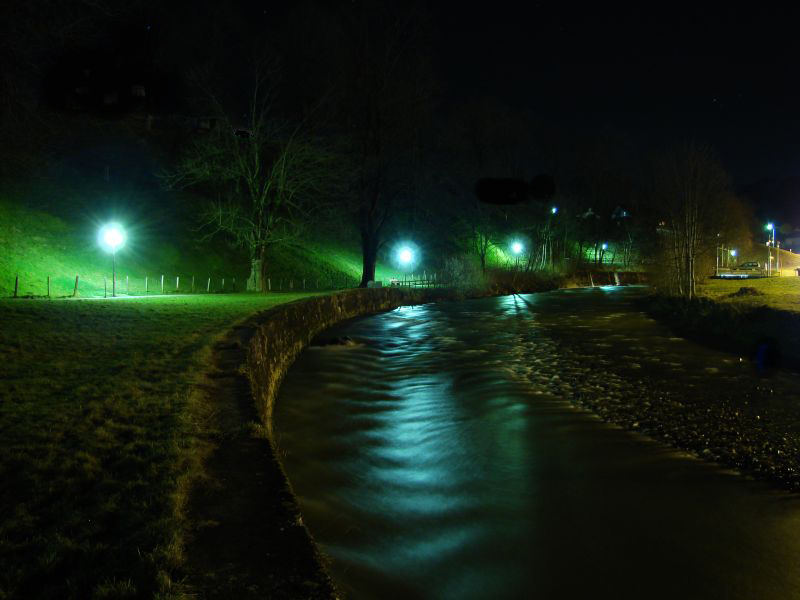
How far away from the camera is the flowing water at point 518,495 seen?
569cm

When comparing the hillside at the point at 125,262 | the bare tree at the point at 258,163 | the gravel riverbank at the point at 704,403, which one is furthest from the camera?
the bare tree at the point at 258,163

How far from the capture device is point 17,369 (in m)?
9.50

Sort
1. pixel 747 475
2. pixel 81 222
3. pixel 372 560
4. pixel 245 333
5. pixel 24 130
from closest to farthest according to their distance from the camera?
pixel 372 560 < pixel 747 475 < pixel 24 130 < pixel 245 333 < pixel 81 222

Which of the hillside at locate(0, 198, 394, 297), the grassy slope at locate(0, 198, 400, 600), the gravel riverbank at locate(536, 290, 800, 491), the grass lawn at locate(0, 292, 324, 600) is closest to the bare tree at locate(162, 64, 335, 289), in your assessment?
the hillside at locate(0, 198, 394, 297)

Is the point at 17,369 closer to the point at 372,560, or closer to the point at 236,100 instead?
the point at 372,560

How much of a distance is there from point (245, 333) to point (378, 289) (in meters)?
20.7

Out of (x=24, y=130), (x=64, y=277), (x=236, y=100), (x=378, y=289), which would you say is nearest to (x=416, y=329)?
(x=378, y=289)

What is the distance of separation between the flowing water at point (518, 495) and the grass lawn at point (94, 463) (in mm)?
1841

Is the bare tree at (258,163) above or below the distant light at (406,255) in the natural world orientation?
above

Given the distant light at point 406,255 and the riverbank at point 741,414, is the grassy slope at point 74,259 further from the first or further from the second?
the riverbank at point 741,414

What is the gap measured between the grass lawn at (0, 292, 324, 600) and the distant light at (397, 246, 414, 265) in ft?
127

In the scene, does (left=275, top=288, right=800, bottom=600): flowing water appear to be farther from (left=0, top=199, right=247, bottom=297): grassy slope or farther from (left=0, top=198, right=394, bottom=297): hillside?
(left=0, top=198, right=394, bottom=297): hillside

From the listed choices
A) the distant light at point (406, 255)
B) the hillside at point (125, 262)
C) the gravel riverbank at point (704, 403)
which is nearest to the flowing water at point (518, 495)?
the gravel riverbank at point (704, 403)

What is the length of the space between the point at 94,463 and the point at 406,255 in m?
45.5
